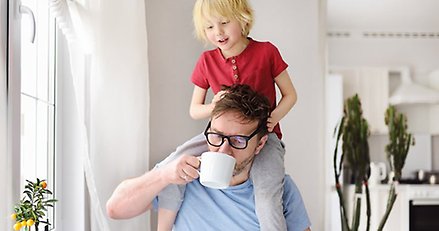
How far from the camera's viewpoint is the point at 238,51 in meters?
2.27

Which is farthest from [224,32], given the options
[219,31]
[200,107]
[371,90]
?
[371,90]

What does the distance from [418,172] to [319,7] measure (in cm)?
473

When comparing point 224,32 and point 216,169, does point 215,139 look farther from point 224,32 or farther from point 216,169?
point 224,32

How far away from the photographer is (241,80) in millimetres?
2250

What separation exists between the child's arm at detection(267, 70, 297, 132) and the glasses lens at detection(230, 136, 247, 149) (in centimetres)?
17

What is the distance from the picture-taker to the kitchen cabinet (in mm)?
7328

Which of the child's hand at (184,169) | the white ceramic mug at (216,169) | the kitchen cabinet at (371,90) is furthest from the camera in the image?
the kitchen cabinet at (371,90)

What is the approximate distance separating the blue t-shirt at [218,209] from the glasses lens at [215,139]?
23cm

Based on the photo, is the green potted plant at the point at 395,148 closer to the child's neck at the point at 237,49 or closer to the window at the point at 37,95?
the child's neck at the point at 237,49

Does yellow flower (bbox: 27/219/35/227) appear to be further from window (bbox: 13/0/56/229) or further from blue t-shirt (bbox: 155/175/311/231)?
blue t-shirt (bbox: 155/175/311/231)

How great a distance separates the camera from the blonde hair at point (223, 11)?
84.1 inches

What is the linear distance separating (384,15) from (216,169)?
5.43 m

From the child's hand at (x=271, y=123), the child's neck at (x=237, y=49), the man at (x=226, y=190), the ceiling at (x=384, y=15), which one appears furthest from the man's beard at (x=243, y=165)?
the ceiling at (x=384, y=15)

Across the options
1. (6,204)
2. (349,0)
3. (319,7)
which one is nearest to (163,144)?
(319,7)
